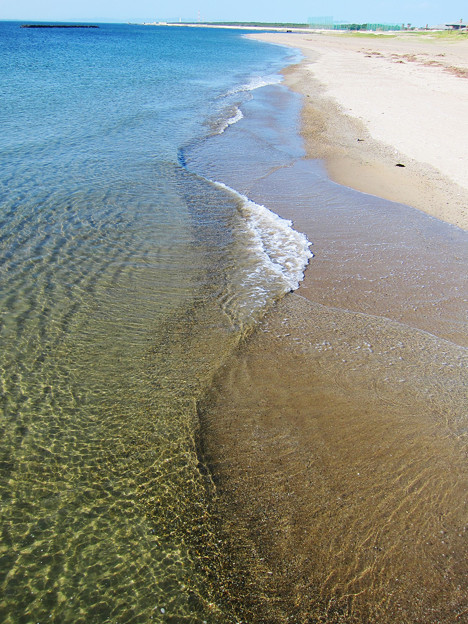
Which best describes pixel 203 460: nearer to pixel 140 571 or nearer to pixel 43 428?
pixel 140 571

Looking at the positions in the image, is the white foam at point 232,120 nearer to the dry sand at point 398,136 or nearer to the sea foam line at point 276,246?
the dry sand at point 398,136

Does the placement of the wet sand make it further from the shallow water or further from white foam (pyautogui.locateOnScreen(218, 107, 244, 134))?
white foam (pyautogui.locateOnScreen(218, 107, 244, 134))

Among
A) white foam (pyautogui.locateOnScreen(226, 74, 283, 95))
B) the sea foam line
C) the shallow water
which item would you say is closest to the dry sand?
the shallow water

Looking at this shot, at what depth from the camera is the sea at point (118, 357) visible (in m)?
3.28

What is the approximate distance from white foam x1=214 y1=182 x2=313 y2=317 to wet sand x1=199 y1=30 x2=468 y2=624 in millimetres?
379

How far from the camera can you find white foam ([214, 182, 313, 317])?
7027mm

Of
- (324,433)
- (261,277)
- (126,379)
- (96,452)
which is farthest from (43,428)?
(261,277)

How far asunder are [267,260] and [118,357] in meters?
3.67

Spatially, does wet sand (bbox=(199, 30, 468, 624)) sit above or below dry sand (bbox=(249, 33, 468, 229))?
below

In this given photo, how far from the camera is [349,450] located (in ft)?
14.1

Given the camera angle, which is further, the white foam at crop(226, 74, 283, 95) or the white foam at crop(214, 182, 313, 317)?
the white foam at crop(226, 74, 283, 95)

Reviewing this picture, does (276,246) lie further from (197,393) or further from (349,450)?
(349,450)

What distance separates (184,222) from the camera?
31.5ft

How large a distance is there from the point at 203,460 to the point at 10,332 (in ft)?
11.3
